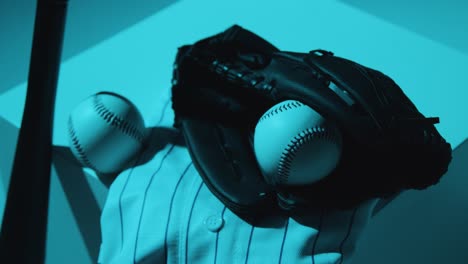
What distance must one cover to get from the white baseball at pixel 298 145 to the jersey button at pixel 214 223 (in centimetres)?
11

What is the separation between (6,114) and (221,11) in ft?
1.88

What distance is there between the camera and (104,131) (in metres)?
0.85

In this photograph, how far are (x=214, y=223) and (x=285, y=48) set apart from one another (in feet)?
1.69

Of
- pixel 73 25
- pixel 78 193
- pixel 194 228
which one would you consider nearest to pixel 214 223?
pixel 194 228

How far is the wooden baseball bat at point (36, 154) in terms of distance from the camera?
2.48ft

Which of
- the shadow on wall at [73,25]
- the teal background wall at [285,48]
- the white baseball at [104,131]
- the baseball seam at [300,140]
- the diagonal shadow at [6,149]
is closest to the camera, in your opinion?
the baseball seam at [300,140]

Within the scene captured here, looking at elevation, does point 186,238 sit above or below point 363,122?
below

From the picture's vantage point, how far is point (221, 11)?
1.35 meters

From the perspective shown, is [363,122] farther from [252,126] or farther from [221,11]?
[221,11]

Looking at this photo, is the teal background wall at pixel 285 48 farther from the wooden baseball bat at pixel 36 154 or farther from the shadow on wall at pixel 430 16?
the wooden baseball bat at pixel 36 154

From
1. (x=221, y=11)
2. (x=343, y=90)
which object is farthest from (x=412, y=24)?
(x=343, y=90)

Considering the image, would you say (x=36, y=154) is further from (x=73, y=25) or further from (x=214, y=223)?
(x=73, y=25)

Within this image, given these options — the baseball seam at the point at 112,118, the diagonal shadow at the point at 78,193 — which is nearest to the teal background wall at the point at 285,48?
the diagonal shadow at the point at 78,193

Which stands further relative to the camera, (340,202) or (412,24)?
(412,24)
